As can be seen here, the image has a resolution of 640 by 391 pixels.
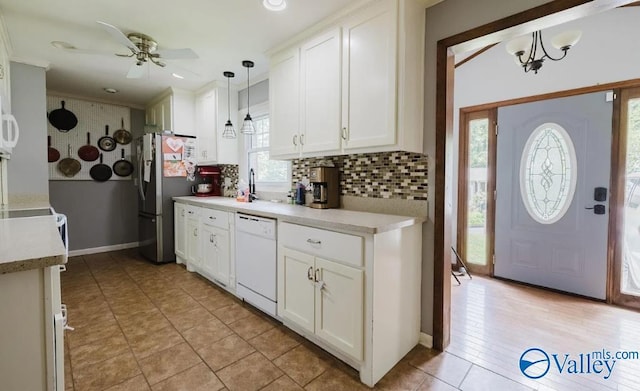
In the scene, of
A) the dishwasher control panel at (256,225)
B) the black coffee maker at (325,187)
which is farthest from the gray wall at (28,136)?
the black coffee maker at (325,187)

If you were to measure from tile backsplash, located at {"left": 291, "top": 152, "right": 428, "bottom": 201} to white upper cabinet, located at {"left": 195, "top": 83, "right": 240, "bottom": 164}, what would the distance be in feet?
5.36

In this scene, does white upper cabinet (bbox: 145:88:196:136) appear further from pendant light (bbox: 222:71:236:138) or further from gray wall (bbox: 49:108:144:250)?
gray wall (bbox: 49:108:144:250)

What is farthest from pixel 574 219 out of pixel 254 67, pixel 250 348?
pixel 254 67

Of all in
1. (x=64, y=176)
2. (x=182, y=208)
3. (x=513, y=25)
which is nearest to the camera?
(x=513, y=25)

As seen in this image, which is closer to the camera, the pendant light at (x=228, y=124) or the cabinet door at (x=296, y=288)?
the cabinet door at (x=296, y=288)

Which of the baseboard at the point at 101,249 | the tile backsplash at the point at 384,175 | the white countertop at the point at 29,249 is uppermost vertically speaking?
the tile backsplash at the point at 384,175

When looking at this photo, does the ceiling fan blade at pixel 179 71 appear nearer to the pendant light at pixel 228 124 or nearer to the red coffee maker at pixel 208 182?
the pendant light at pixel 228 124

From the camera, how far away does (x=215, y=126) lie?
3.67 meters

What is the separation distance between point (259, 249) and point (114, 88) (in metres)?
3.42

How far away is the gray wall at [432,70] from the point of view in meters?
1.74

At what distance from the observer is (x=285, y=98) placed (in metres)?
2.54

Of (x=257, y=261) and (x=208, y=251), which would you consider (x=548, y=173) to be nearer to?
(x=257, y=261)

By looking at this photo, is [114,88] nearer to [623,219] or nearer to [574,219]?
[574,219]

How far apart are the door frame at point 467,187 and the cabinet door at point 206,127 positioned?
316 cm
